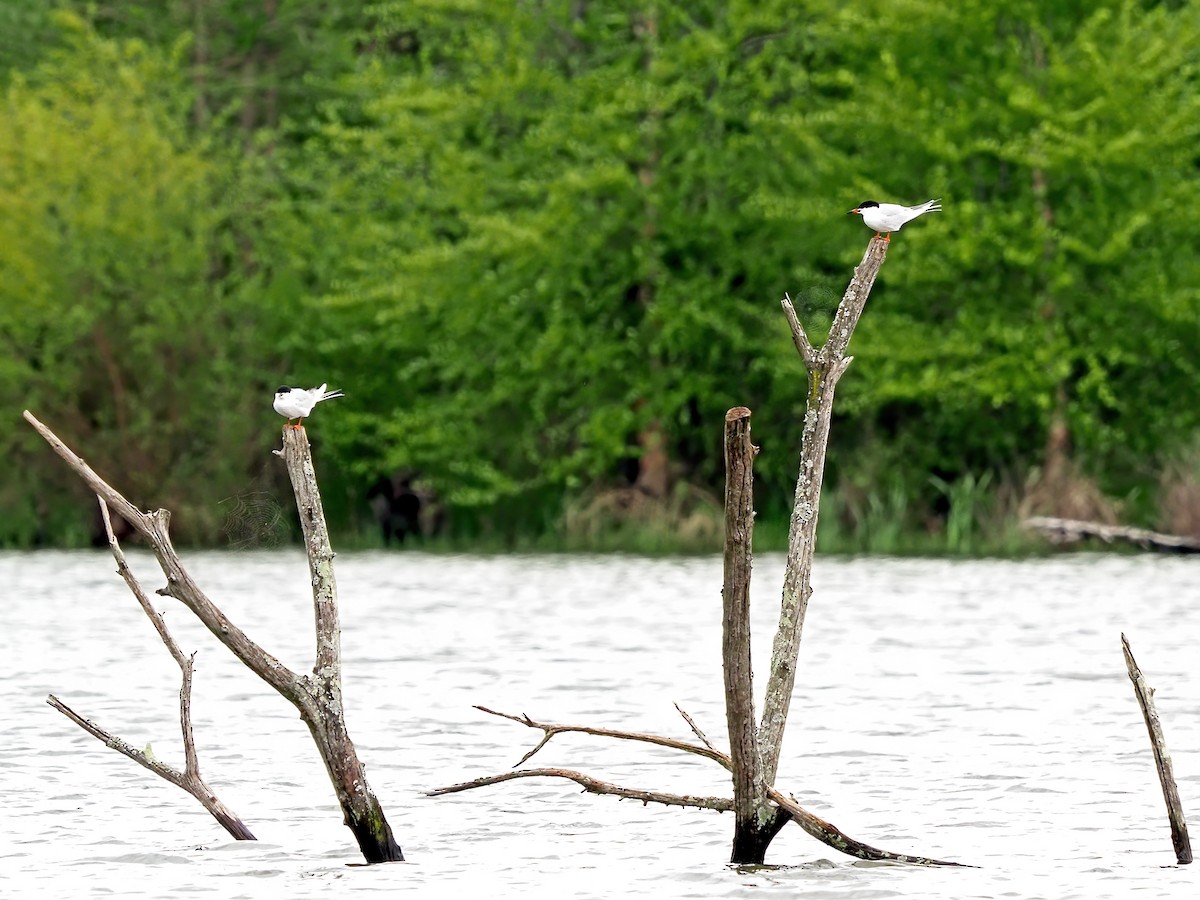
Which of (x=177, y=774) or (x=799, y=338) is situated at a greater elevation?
(x=799, y=338)

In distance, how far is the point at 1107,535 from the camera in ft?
103

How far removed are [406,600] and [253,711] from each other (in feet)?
33.3

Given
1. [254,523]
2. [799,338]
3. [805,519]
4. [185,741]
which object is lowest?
[185,741]

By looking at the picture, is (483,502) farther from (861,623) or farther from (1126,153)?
(861,623)

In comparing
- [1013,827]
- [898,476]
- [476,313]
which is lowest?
[1013,827]

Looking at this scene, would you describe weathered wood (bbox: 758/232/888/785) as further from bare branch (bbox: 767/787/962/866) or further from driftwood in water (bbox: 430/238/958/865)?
bare branch (bbox: 767/787/962/866)

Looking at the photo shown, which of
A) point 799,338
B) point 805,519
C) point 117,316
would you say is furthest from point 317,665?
point 117,316

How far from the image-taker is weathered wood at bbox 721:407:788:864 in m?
10.1

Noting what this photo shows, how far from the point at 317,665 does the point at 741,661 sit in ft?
6.30

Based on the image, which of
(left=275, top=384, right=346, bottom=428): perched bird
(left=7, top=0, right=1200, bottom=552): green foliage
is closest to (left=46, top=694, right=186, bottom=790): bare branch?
(left=275, top=384, right=346, bottom=428): perched bird

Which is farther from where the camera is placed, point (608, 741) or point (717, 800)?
point (608, 741)

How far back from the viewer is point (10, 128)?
3603 centimetres

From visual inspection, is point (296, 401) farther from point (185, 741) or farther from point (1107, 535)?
point (1107, 535)

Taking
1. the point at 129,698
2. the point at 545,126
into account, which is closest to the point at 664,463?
the point at 545,126
